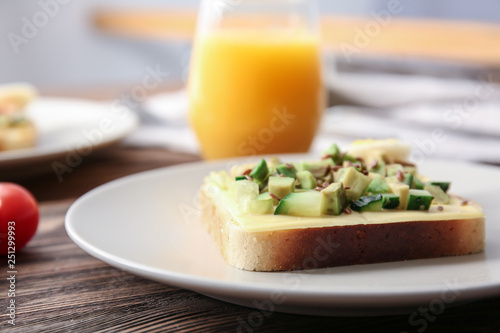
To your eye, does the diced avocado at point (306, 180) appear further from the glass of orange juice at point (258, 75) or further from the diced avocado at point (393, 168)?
the glass of orange juice at point (258, 75)

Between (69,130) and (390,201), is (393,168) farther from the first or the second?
(69,130)

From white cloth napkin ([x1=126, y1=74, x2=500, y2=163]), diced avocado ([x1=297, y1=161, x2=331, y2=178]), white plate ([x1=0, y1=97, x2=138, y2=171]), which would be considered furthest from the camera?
white cloth napkin ([x1=126, y1=74, x2=500, y2=163])

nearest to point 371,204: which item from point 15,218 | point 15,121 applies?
point 15,218

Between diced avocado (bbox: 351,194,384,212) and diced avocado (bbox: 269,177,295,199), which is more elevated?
diced avocado (bbox: 269,177,295,199)

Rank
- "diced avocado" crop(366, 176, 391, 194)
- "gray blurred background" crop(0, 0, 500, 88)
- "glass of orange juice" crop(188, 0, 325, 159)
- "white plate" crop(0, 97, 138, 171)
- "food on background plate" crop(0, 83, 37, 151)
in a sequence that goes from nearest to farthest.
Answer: "diced avocado" crop(366, 176, 391, 194), "white plate" crop(0, 97, 138, 171), "glass of orange juice" crop(188, 0, 325, 159), "food on background plate" crop(0, 83, 37, 151), "gray blurred background" crop(0, 0, 500, 88)

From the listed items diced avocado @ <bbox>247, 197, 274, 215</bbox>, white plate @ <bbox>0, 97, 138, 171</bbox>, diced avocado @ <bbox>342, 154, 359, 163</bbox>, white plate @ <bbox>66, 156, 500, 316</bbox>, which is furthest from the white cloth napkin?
diced avocado @ <bbox>247, 197, 274, 215</bbox>

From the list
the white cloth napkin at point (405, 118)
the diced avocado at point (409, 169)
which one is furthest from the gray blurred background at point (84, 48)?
the diced avocado at point (409, 169)

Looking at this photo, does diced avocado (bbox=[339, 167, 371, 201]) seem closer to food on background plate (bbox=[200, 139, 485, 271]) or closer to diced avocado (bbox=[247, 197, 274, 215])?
food on background plate (bbox=[200, 139, 485, 271])
